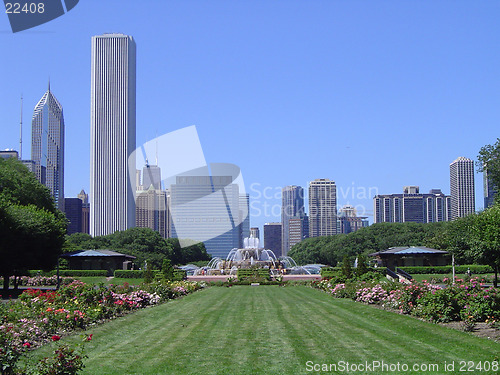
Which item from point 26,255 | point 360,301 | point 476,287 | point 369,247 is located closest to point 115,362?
point 476,287

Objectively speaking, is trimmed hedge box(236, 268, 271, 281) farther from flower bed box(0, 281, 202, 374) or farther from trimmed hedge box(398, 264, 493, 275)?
flower bed box(0, 281, 202, 374)

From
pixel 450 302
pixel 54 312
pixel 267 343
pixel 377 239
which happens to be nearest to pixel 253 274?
pixel 450 302

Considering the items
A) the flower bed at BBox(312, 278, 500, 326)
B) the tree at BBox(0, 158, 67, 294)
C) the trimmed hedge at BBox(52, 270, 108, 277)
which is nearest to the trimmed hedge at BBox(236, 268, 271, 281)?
the tree at BBox(0, 158, 67, 294)

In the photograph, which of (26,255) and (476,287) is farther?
(26,255)

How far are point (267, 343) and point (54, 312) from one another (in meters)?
5.49

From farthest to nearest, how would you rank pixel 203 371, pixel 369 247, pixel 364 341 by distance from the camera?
1. pixel 369 247
2. pixel 364 341
3. pixel 203 371

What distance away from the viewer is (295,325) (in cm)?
1470

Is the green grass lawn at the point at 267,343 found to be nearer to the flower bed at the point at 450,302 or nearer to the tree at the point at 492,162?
the flower bed at the point at 450,302

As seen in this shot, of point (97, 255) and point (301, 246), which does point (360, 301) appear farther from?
point (301, 246)

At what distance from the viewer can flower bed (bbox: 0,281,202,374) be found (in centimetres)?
1065

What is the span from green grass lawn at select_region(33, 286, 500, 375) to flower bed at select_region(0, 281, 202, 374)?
0.61 metres

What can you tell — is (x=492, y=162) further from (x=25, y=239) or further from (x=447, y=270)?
(x=25, y=239)

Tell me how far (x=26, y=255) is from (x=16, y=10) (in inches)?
892

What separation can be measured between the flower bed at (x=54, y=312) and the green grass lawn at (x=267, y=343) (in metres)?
0.61
